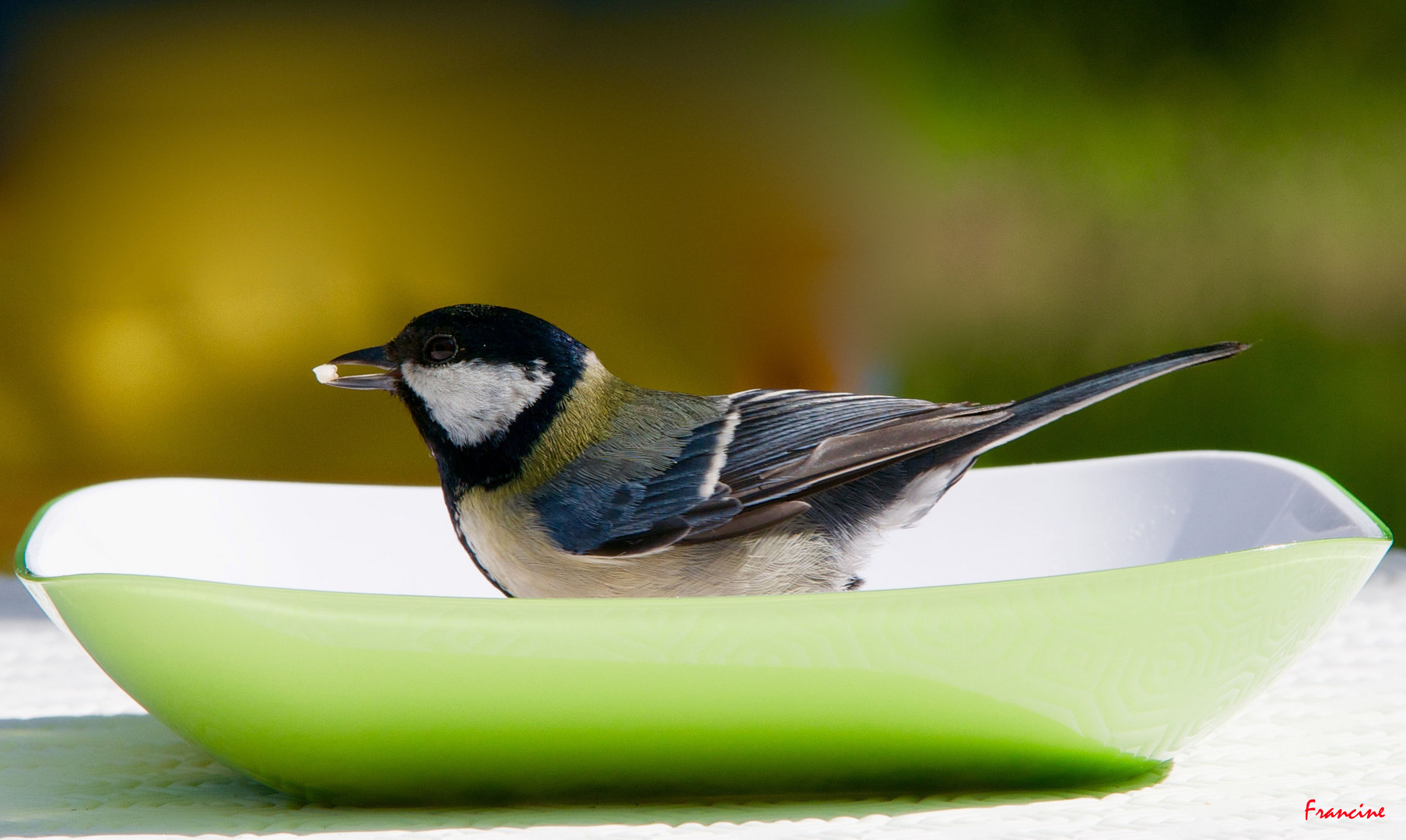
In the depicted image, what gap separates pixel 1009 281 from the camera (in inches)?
67.6

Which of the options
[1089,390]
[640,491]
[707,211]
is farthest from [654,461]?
[707,211]

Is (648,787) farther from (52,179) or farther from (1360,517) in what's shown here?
(52,179)

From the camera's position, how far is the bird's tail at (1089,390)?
71cm

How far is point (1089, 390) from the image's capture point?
72 centimetres

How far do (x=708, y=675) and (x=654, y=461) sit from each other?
0.22 metres

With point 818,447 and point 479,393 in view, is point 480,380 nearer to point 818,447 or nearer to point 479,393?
point 479,393

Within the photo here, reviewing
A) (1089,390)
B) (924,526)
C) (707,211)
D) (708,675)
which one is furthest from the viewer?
(707,211)

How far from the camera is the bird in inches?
28.6

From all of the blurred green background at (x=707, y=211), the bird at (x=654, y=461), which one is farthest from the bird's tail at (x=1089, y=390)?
the blurred green background at (x=707, y=211)

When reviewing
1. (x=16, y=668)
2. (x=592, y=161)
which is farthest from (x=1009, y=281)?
(x=16, y=668)

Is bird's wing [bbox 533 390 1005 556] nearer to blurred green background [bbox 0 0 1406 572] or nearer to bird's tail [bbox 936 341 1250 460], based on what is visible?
bird's tail [bbox 936 341 1250 460]
